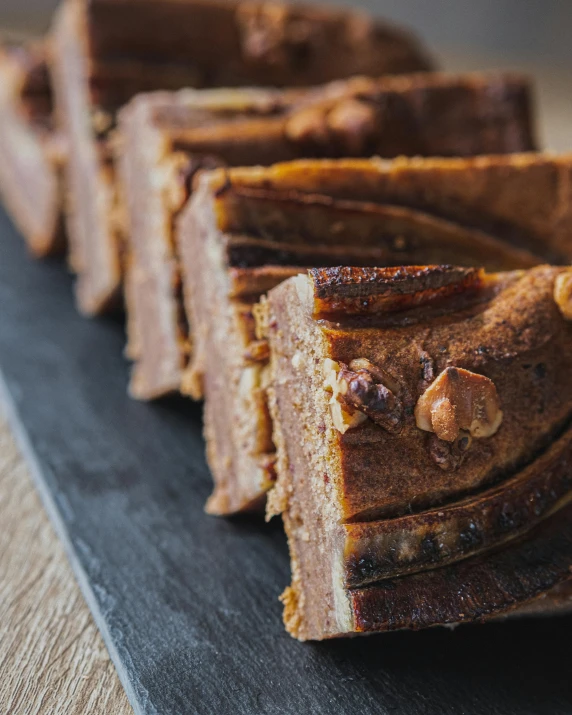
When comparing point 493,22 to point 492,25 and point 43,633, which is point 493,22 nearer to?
point 492,25

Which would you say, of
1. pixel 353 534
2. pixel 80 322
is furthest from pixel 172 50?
pixel 353 534

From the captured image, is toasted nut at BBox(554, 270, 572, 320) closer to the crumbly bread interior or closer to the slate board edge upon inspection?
the crumbly bread interior

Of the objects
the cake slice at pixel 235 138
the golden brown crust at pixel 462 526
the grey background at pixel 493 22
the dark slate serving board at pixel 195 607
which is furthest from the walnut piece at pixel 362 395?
the grey background at pixel 493 22

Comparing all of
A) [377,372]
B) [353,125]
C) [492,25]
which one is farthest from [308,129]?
[492,25]

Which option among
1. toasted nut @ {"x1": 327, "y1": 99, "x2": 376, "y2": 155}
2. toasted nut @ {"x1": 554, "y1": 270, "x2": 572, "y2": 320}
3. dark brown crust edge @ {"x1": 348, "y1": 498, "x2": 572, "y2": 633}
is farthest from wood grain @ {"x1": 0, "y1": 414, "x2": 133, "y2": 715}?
toasted nut @ {"x1": 327, "y1": 99, "x2": 376, "y2": 155}

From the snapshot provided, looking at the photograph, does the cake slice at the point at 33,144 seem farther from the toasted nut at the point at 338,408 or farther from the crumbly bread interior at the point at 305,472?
the toasted nut at the point at 338,408
